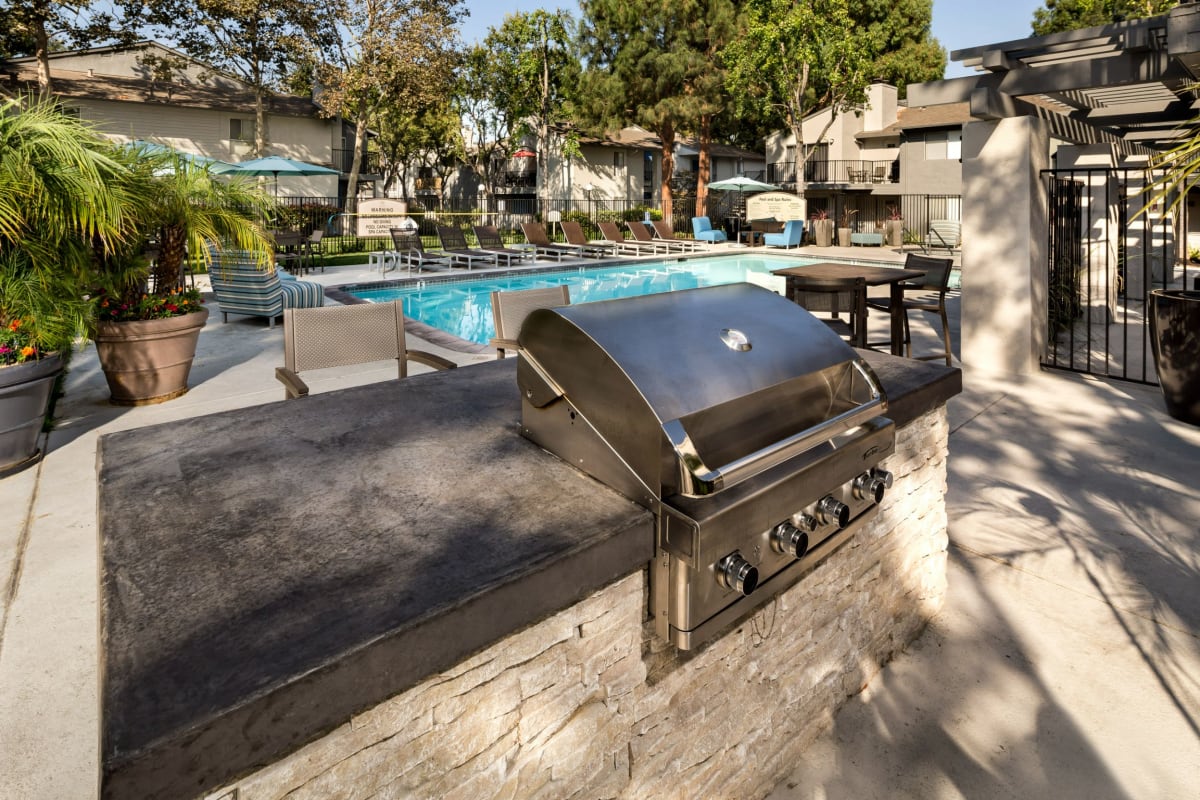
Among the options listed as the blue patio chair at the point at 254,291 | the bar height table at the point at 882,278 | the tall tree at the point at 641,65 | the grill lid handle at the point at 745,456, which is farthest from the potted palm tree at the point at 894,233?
the grill lid handle at the point at 745,456

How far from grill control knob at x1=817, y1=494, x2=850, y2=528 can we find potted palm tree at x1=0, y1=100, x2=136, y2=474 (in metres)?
4.73

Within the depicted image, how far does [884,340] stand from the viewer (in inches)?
332

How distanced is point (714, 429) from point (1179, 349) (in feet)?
15.9

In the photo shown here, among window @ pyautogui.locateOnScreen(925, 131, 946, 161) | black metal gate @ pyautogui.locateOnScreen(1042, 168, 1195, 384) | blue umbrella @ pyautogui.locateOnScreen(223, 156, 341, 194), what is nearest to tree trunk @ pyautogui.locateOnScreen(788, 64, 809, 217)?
window @ pyautogui.locateOnScreen(925, 131, 946, 161)

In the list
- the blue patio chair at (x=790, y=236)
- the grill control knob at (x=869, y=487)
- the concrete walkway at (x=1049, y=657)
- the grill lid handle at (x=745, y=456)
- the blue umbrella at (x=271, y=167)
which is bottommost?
the concrete walkway at (x=1049, y=657)

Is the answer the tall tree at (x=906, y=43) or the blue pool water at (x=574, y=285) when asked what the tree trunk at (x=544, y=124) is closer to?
the blue pool water at (x=574, y=285)

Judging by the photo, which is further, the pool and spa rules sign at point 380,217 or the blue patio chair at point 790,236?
the blue patio chair at point 790,236

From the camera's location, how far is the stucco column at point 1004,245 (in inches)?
263

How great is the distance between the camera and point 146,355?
232 inches

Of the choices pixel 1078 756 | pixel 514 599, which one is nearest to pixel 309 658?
pixel 514 599

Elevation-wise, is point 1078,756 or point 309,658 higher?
point 309,658

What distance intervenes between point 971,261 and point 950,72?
3731 cm

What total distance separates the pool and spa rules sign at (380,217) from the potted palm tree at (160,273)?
552 inches

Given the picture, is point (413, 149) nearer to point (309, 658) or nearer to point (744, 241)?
point (744, 241)
